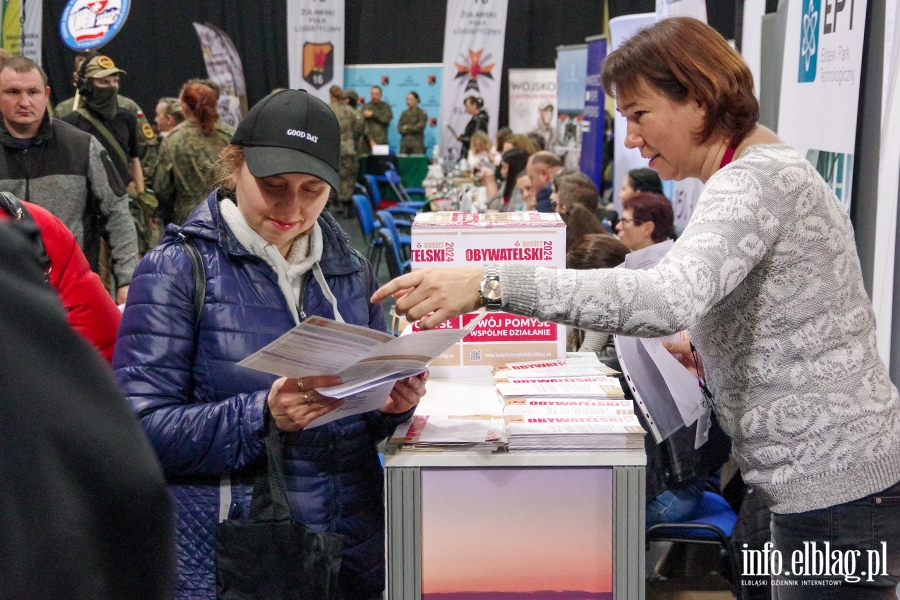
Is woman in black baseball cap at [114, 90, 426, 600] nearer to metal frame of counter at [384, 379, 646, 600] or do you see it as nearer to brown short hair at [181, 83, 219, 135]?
metal frame of counter at [384, 379, 646, 600]

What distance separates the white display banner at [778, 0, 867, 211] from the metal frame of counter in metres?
1.53

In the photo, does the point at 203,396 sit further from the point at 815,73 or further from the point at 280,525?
the point at 815,73

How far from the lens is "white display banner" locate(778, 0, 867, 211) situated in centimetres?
269

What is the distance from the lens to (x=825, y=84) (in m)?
2.89

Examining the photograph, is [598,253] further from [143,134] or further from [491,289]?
[143,134]

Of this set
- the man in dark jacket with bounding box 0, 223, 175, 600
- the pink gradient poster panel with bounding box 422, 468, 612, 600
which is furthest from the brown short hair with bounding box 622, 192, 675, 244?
the man in dark jacket with bounding box 0, 223, 175, 600

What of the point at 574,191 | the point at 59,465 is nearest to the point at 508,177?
the point at 574,191

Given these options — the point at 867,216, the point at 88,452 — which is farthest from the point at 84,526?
the point at 867,216

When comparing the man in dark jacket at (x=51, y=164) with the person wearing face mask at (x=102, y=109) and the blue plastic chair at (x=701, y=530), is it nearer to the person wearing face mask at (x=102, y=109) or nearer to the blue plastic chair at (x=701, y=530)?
the person wearing face mask at (x=102, y=109)

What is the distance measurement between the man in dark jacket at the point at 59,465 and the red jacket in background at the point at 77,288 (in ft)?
4.84

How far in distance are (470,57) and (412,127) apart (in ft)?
4.94

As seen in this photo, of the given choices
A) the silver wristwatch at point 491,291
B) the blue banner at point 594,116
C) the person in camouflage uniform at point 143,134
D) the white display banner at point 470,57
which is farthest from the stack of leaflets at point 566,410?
the white display banner at point 470,57

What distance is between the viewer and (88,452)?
21.1 inches

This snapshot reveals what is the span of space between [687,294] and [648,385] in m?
0.67
